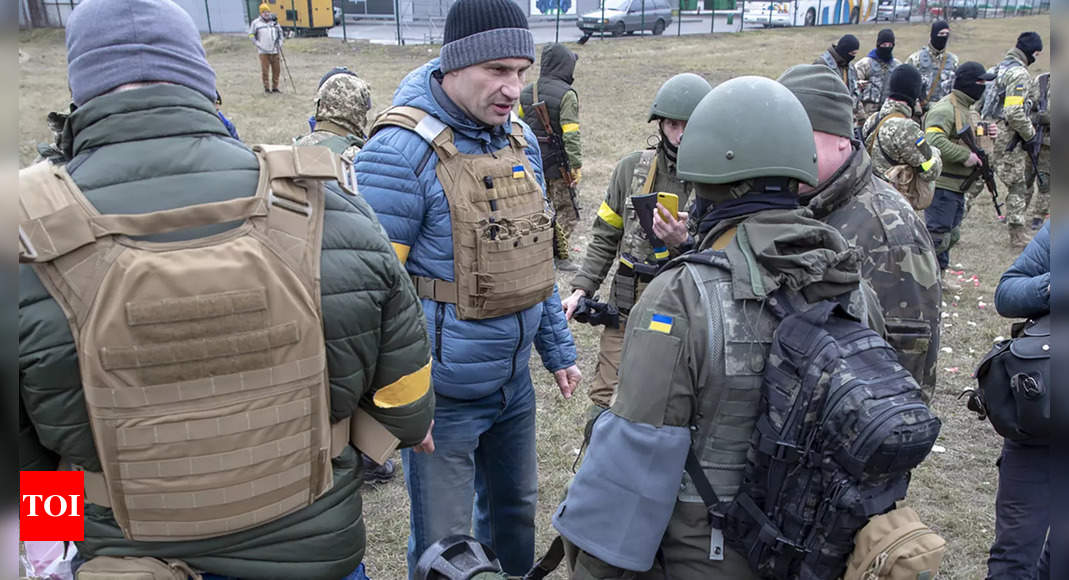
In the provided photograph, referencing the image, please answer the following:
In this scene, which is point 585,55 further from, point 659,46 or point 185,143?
point 185,143

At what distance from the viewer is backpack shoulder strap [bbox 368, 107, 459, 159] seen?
2.70m

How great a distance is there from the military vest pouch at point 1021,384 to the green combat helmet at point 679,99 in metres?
1.73

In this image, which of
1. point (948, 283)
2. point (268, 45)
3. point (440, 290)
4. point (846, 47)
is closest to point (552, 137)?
point (948, 283)

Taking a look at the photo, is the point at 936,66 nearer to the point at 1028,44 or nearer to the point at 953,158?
the point at 1028,44

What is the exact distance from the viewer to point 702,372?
5.88ft

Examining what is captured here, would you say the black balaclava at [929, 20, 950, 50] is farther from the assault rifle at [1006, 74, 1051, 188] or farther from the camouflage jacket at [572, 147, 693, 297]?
the camouflage jacket at [572, 147, 693, 297]

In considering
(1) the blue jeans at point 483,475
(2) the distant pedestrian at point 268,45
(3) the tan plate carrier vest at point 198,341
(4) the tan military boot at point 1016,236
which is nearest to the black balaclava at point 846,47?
(4) the tan military boot at point 1016,236

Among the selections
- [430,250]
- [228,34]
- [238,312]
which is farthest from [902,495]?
[228,34]

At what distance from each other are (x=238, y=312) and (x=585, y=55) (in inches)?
954

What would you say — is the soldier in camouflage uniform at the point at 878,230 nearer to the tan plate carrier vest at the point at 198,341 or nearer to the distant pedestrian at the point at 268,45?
the tan plate carrier vest at the point at 198,341

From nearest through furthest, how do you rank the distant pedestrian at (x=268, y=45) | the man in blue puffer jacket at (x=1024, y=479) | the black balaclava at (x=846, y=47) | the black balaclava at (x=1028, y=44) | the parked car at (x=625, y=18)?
1. the man in blue puffer jacket at (x=1024, y=479)
2. the black balaclava at (x=1028, y=44)
3. the black balaclava at (x=846, y=47)
4. the distant pedestrian at (x=268, y=45)
5. the parked car at (x=625, y=18)

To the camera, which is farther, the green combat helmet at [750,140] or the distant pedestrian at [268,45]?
the distant pedestrian at [268,45]

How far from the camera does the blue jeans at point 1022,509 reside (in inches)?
121

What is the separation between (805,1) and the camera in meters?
32.1
